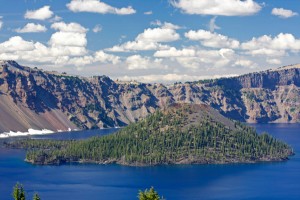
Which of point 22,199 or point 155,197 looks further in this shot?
point 22,199

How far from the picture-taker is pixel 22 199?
109750 millimetres

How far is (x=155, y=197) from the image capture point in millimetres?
93938

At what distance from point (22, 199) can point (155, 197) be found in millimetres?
28973
